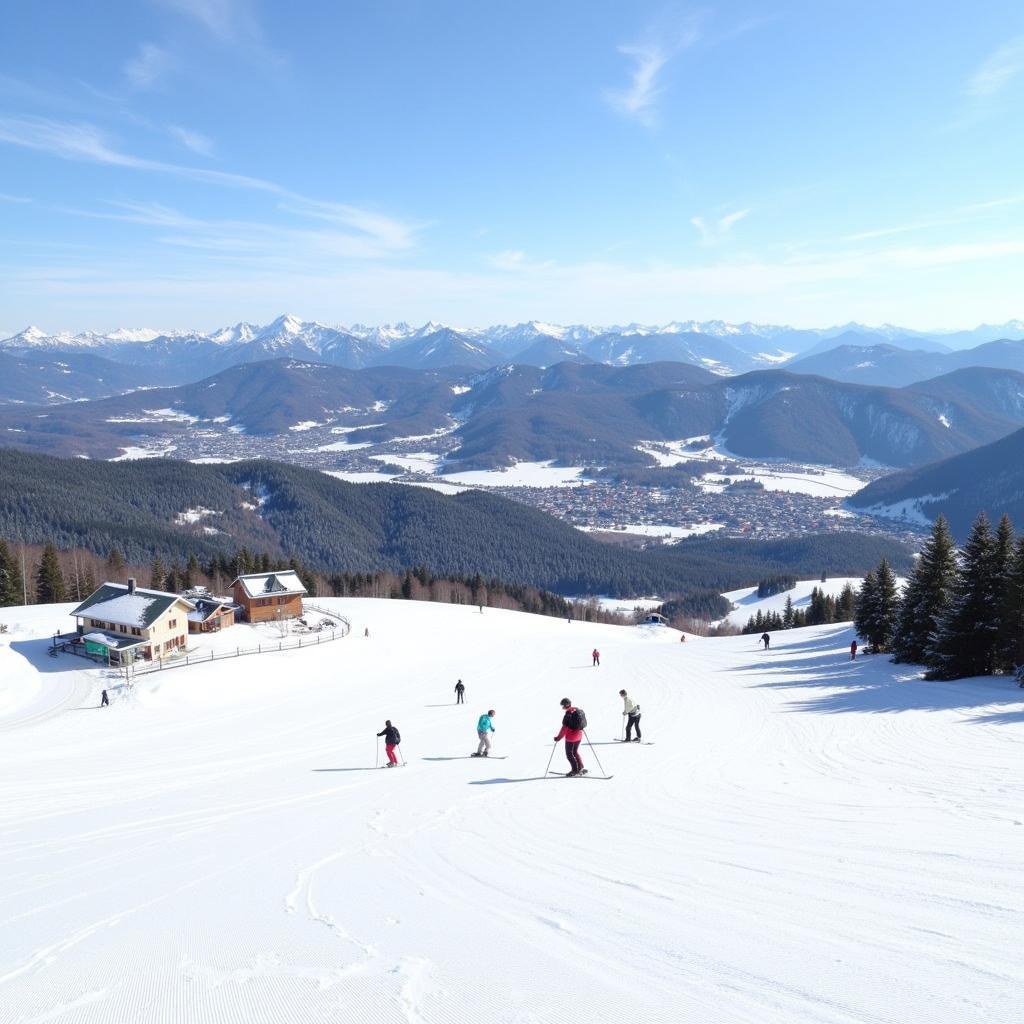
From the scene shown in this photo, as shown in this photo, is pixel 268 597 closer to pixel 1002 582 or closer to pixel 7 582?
pixel 7 582

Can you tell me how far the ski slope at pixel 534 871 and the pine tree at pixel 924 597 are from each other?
6.36 metres

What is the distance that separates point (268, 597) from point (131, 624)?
10482 mm

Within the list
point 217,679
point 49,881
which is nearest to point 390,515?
point 217,679

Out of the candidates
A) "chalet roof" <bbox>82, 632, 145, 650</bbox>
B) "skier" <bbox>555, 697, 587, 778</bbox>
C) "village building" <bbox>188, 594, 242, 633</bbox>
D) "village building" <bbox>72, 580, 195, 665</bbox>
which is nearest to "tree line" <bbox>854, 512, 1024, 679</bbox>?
"skier" <bbox>555, 697, 587, 778</bbox>

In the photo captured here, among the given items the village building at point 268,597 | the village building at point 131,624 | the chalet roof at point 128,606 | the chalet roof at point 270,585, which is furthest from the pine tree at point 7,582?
the chalet roof at point 270,585

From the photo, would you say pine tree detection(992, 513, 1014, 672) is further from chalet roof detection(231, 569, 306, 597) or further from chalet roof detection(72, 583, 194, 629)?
chalet roof detection(231, 569, 306, 597)

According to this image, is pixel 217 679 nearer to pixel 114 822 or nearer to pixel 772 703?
pixel 114 822

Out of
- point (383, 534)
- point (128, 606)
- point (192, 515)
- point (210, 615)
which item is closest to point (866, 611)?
point (210, 615)

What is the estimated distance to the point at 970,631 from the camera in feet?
82.6

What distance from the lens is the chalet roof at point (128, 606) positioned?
41344 mm

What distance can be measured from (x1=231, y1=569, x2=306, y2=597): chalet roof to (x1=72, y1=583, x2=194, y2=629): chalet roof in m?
5.84

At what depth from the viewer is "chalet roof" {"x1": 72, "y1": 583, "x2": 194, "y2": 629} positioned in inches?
1628

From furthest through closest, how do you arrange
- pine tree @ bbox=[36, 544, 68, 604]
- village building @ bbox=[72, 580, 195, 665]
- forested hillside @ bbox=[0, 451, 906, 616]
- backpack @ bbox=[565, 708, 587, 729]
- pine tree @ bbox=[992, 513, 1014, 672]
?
forested hillside @ bbox=[0, 451, 906, 616]
pine tree @ bbox=[36, 544, 68, 604]
village building @ bbox=[72, 580, 195, 665]
pine tree @ bbox=[992, 513, 1014, 672]
backpack @ bbox=[565, 708, 587, 729]

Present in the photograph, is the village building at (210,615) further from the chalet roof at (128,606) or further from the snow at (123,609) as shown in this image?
the snow at (123,609)
